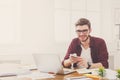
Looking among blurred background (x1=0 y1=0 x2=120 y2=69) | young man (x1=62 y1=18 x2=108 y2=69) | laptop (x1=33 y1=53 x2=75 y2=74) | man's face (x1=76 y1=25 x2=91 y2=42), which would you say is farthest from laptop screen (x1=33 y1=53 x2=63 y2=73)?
blurred background (x1=0 y1=0 x2=120 y2=69)

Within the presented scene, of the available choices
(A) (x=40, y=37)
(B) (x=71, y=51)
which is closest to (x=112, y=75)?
(B) (x=71, y=51)

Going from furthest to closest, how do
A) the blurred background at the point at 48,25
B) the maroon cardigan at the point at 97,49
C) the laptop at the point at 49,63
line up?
the blurred background at the point at 48,25
the maroon cardigan at the point at 97,49
the laptop at the point at 49,63

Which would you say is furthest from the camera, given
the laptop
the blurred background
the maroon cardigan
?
the blurred background

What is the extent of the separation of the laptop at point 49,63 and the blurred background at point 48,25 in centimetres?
150

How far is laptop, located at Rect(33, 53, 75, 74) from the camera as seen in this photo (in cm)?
210

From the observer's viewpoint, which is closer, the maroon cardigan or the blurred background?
the maroon cardigan

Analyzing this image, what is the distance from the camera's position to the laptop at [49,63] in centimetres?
210

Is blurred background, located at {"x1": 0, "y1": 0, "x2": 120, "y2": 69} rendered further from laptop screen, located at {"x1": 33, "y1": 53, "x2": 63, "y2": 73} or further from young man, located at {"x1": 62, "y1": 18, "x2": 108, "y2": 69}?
laptop screen, located at {"x1": 33, "y1": 53, "x2": 63, "y2": 73}

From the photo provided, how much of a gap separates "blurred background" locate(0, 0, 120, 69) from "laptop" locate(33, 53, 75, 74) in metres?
1.50

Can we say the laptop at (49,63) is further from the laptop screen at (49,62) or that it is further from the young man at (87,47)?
the young man at (87,47)

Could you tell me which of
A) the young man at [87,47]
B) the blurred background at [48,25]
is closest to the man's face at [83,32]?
the young man at [87,47]

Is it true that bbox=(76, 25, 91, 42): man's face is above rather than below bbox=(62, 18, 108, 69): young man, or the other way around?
above

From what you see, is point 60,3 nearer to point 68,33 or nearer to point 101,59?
point 68,33

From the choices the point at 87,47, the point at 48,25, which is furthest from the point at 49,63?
the point at 48,25
